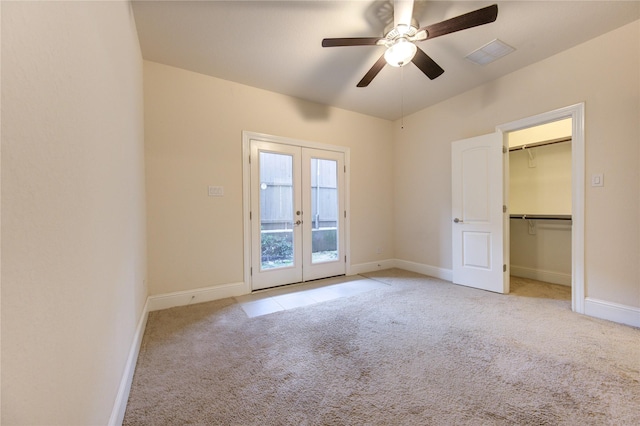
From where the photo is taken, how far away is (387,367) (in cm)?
172

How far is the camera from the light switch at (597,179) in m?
2.45

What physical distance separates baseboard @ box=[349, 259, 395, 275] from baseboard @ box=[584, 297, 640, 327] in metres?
2.51

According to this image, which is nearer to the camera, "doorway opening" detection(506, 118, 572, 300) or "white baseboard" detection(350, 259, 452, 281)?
"doorway opening" detection(506, 118, 572, 300)

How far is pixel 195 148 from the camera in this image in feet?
9.70

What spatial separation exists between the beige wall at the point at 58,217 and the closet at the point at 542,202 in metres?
4.81

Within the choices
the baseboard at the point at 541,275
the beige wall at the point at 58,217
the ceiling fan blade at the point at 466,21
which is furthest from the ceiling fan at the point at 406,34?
the baseboard at the point at 541,275

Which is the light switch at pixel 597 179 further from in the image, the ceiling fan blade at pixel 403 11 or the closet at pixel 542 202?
the ceiling fan blade at pixel 403 11

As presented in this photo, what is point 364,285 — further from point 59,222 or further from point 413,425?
point 59,222

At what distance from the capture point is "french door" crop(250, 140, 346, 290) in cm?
338

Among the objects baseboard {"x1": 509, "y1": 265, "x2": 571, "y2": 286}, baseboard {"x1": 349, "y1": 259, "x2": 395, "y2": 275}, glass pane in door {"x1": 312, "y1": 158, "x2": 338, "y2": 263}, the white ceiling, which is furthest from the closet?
glass pane in door {"x1": 312, "y1": 158, "x2": 338, "y2": 263}

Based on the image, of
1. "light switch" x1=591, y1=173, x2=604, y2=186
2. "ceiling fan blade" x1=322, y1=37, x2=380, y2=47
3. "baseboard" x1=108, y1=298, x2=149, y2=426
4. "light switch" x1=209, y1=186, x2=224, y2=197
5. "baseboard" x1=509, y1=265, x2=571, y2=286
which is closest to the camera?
"baseboard" x1=108, y1=298, x2=149, y2=426

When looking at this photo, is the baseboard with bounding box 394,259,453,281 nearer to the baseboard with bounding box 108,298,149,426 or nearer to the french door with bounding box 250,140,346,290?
the french door with bounding box 250,140,346,290

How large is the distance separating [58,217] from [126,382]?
50.0 inches

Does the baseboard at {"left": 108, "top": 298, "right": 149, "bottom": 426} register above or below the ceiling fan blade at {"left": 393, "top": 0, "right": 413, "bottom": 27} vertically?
below
